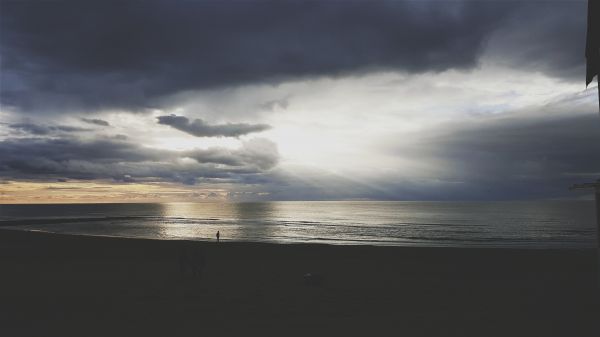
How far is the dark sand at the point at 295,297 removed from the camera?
42.3 feet

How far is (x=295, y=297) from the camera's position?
688 inches

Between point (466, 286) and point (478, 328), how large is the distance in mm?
8583

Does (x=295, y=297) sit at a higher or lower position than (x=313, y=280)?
lower

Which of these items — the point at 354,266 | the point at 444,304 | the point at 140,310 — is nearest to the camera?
the point at 140,310

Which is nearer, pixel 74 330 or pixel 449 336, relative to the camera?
pixel 449 336

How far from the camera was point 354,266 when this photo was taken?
2759 centimetres

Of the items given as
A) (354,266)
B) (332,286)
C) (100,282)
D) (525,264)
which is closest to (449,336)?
(332,286)

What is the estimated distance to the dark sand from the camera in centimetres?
1289

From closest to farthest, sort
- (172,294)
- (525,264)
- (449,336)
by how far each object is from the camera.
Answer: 1. (449,336)
2. (172,294)
3. (525,264)

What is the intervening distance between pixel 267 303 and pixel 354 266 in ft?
40.7

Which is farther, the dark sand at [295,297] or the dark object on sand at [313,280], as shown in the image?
the dark object on sand at [313,280]

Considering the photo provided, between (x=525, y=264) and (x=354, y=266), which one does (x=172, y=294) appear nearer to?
(x=354, y=266)

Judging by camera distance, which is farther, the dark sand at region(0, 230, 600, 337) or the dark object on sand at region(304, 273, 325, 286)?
the dark object on sand at region(304, 273, 325, 286)

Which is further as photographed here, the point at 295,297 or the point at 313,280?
the point at 313,280
